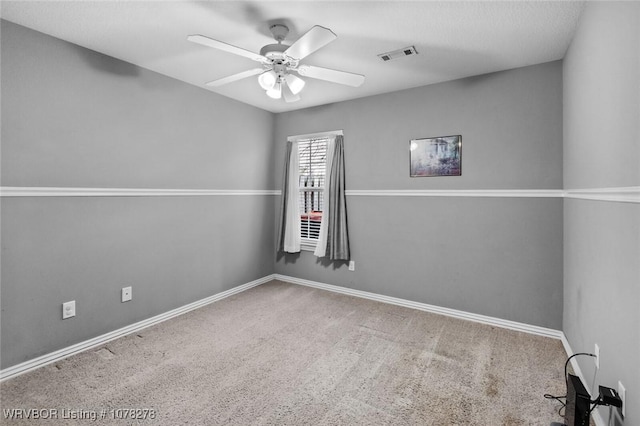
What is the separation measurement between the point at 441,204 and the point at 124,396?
3084 millimetres

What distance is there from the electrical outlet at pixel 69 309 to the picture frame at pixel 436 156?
333 centimetres

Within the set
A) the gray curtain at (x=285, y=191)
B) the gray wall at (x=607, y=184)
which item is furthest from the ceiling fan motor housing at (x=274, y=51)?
the gray curtain at (x=285, y=191)

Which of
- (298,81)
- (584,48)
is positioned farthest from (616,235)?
(298,81)

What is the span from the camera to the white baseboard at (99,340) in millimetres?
2129

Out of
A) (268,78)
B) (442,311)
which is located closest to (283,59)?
(268,78)

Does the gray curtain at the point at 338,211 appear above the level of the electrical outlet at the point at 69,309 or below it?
above

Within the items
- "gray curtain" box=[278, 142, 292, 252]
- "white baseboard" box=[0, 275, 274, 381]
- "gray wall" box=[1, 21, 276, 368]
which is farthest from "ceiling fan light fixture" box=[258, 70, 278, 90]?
"white baseboard" box=[0, 275, 274, 381]

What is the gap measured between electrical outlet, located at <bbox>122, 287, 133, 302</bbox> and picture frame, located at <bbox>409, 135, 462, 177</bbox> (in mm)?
3034

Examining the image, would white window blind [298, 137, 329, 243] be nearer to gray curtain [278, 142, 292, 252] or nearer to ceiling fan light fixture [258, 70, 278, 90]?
gray curtain [278, 142, 292, 252]

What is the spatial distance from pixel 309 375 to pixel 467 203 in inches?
86.9

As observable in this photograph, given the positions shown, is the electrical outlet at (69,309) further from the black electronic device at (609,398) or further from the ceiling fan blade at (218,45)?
A: the black electronic device at (609,398)

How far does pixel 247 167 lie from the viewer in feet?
13.2

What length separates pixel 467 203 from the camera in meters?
3.10

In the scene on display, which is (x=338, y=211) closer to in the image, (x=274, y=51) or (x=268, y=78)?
(x=268, y=78)
